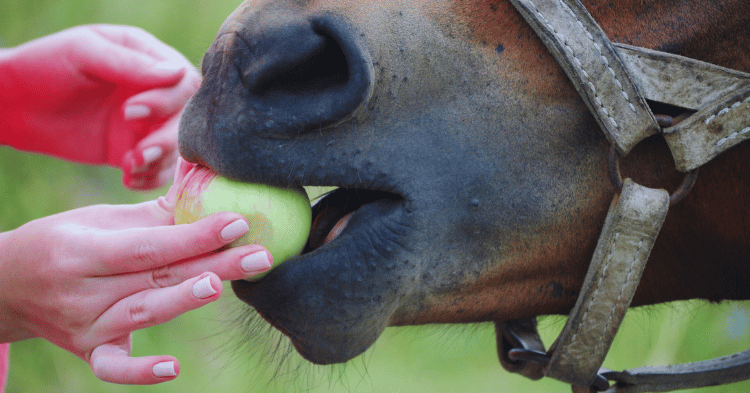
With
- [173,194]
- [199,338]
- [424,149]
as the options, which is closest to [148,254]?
[173,194]

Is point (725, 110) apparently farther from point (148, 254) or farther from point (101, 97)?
point (101, 97)

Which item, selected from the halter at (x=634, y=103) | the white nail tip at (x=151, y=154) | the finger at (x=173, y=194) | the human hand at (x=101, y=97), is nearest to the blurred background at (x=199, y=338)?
the human hand at (x=101, y=97)

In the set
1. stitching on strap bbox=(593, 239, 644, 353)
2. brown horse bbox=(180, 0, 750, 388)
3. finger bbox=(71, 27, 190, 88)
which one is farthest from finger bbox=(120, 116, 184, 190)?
stitching on strap bbox=(593, 239, 644, 353)

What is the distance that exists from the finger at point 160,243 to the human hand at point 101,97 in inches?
24.9

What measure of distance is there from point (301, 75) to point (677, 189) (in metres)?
0.66

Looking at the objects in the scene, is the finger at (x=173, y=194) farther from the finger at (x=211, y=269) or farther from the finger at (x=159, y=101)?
the finger at (x=159, y=101)

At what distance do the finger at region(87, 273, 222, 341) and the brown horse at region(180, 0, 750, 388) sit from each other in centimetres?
13

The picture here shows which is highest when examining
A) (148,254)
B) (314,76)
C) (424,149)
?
(314,76)

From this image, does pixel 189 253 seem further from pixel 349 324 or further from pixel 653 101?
pixel 653 101

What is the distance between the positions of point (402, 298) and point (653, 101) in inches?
21.5

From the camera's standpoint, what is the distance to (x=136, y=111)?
5.23 ft

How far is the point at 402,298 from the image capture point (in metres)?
1.09

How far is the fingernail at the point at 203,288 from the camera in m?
0.93

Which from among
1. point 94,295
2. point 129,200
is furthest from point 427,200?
point 129,200
